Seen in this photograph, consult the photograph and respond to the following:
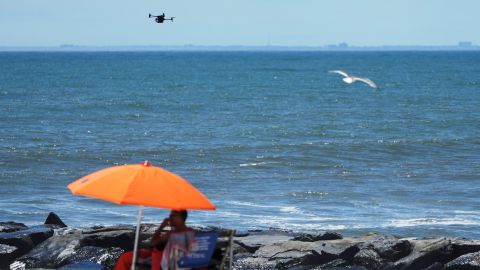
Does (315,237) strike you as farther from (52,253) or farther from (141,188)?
(141,188)

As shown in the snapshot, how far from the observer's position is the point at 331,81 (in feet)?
345

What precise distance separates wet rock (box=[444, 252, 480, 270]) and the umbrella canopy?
5873 millimetres

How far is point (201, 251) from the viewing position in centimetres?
1068

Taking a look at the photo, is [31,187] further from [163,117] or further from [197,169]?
[163,117]

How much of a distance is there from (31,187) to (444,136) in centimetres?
2189

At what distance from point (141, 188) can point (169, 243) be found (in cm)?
67

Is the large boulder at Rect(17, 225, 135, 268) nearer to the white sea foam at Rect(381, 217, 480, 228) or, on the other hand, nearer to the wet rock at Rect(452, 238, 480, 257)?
the wet rock at Rect(452, 238, 480, 257)

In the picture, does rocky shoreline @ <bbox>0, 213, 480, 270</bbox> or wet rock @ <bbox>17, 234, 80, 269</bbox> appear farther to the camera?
wet rock @ <bbox>17, 234, 80, 269</bbox>

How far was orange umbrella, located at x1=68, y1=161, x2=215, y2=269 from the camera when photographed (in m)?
10.1

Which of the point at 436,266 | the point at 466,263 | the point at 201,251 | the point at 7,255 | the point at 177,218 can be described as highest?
the point at 177,218

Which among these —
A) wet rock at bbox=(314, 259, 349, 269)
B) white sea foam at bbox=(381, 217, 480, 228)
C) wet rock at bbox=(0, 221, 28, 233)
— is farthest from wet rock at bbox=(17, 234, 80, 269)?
white sea foam at bbox=(381, 217, 480, 228)

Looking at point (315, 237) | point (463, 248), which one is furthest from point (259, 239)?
point (463, 248)

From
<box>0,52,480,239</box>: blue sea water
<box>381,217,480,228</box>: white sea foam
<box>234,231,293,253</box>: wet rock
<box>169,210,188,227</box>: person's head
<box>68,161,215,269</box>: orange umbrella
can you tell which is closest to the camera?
<box>68,161,215,269</box>: orange umbrella

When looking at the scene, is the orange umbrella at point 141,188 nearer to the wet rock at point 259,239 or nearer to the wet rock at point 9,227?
the wet rock at point 259,239
